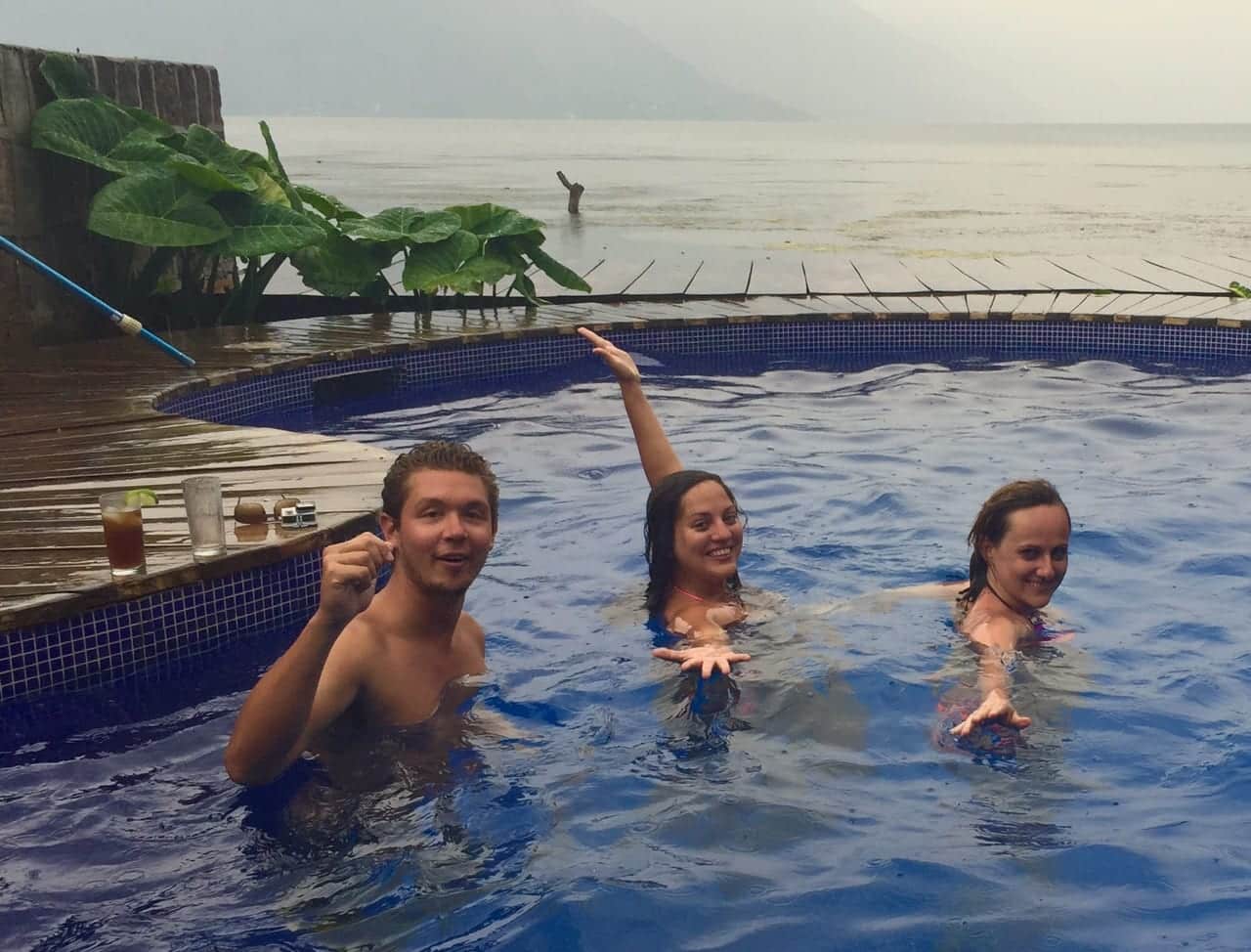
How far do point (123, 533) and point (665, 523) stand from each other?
1680 mm

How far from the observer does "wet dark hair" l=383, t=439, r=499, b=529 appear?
3.53m

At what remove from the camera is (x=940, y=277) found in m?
13.8

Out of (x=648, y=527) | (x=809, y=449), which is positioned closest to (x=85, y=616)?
(x=648, y=527)

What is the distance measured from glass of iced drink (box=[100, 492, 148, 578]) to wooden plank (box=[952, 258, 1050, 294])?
9.43 metres

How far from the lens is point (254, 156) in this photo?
9805mm

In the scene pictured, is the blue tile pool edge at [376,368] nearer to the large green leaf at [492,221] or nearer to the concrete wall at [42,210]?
the large green leaf at [492,221]

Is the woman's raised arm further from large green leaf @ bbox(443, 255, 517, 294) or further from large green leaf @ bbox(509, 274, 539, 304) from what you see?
large green leaf @ bbox(509, 274, 539, 304)

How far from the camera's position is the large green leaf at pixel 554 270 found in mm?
10727

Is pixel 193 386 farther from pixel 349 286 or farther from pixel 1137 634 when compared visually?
pixel 1137 634

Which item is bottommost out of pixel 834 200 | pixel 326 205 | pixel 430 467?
pixel 430 467

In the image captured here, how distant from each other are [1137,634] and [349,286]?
21.9ft

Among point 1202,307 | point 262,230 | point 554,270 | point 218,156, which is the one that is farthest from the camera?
point 1202,307

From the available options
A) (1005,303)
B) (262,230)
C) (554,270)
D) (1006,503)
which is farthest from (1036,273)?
(1006,503)

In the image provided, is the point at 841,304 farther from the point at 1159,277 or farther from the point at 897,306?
the point at 1159,277
